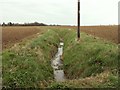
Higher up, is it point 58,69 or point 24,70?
point 24,70

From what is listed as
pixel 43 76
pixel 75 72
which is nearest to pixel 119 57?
pixel 75 72

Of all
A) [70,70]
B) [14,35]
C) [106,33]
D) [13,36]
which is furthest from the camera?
[106,33]

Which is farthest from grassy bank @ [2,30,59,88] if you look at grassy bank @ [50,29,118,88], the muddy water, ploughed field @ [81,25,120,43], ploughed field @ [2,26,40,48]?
ploughed field @ [81,25,120,43]

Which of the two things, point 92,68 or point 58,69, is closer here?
point 92,68

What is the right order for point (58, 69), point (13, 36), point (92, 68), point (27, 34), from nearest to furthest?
point (92, 68) < point (58, 69) < point (13, 36) < point (27, 34)

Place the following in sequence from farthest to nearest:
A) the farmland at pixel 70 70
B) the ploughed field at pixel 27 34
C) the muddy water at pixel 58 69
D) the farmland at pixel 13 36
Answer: the ploughed field at pixel 27 34
the farmland at pixel 13 36
the muddy water at pixel 58 69
the farmland at pixel 70 70

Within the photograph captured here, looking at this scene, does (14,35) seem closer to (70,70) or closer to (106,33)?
(106,33)

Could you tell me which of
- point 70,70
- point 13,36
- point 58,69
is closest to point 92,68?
point 70,70

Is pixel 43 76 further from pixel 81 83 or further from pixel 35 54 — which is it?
pixel 35 54

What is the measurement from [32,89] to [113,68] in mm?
5099

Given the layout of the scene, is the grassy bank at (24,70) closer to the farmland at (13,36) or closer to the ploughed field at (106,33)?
the farmland at (13,36)

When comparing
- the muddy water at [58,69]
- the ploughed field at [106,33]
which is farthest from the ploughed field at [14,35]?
the ploughed field at [106,33]

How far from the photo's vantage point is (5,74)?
16203mm

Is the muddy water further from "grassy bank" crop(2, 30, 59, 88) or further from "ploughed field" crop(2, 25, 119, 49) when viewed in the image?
"ploughed field" crop(2, 25, 119, 49)
